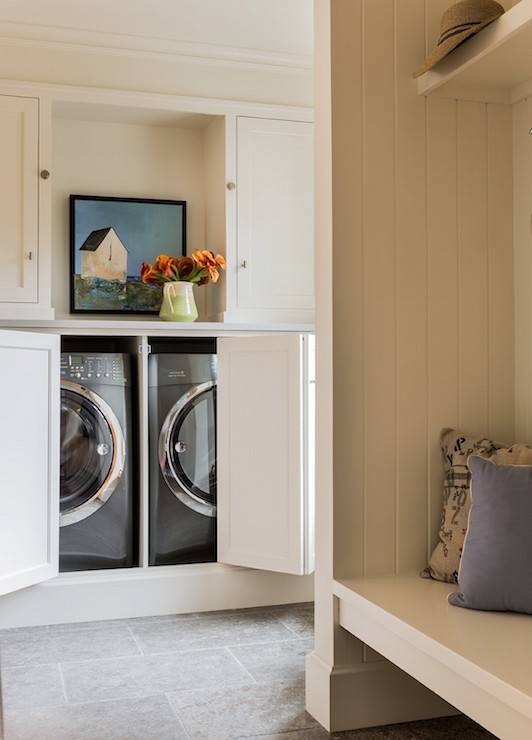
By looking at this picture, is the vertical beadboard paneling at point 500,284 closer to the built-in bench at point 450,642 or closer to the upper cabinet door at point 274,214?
the built-in bench at point 450,642

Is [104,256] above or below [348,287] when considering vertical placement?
above

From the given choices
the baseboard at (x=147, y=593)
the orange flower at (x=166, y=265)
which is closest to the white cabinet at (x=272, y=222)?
the orange flower at (x=166, y=265)

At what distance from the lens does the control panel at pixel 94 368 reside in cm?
366

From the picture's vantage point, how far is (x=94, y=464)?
3674mm

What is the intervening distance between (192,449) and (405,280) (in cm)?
158

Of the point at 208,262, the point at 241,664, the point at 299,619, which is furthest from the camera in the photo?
the point at 208,262

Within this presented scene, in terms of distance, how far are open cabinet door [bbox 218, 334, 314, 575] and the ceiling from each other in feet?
4.52

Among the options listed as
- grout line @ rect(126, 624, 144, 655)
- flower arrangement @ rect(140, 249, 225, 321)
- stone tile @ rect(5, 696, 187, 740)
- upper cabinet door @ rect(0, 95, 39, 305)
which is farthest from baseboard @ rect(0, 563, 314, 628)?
upper cabinet door @ rect(0, 95, 39, 305)

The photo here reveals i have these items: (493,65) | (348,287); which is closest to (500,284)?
(348,287)

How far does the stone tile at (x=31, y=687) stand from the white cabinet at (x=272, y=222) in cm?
177

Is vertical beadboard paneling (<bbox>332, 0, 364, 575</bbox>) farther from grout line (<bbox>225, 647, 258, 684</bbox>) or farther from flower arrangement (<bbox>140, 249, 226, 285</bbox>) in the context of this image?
flower arrangement (<bbox>140, 249, 226, 285</bbox>)

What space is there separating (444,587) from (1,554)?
1.78m

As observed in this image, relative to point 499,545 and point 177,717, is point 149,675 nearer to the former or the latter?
point 177,717

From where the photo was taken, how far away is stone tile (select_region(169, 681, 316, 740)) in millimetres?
2466
